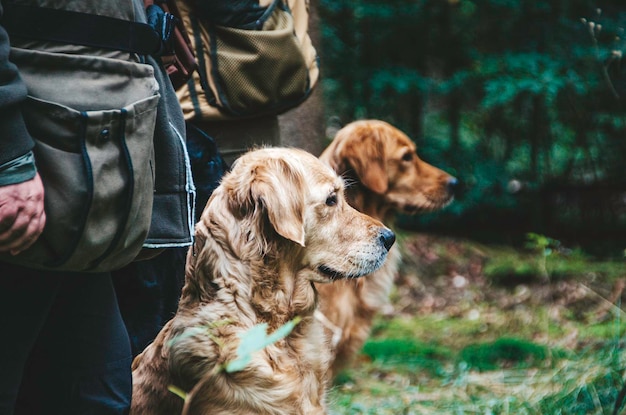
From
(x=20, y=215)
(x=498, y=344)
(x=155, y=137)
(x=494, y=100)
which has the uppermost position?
(x=20, y=215)

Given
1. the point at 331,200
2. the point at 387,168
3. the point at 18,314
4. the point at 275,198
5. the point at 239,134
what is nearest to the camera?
the point at 18,314

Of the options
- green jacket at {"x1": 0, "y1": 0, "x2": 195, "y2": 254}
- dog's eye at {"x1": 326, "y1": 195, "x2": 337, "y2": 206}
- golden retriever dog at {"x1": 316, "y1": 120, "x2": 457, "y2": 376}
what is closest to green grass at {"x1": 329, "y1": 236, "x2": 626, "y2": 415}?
golden retriever dog at {"x1": 316, "y1": 120, "x2": 457, "y2": 376}

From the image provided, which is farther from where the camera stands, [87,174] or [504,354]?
[504,354]

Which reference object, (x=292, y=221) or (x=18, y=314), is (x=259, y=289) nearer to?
(x=292, y=221)

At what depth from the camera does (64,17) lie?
1857 mm

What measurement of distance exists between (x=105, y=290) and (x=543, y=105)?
5.90 m

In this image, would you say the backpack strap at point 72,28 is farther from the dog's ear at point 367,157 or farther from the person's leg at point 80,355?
the dog's ear at point 367,157

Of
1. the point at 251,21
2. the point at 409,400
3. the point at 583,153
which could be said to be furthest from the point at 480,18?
the point at 251,21

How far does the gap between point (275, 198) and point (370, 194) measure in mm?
1849

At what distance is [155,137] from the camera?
Result: 2.22 metres

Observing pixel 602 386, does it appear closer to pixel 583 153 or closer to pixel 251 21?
pixel 251 21

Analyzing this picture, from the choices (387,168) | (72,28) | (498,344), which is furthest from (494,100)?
(72,28)

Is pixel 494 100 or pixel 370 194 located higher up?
pixel 370 194

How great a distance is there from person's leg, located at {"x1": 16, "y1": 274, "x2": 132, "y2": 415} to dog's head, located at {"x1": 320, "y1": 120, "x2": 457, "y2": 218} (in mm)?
2225
